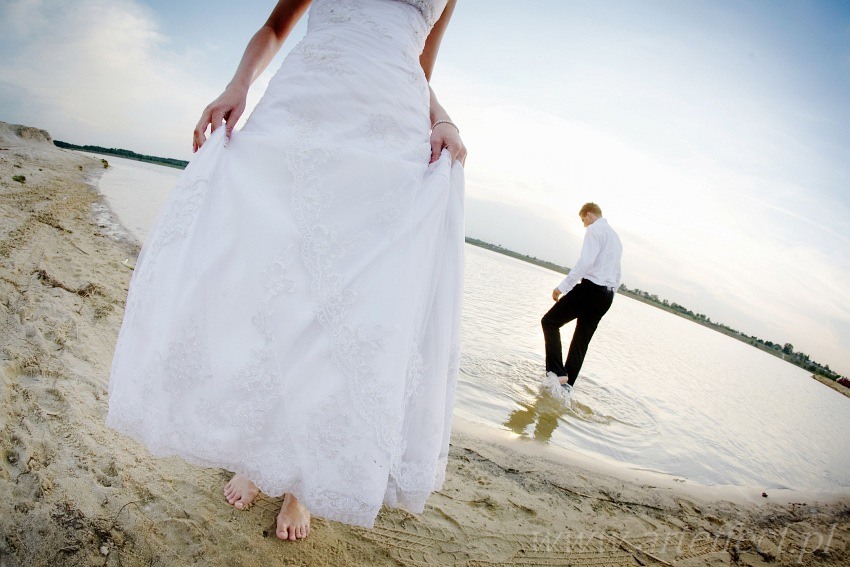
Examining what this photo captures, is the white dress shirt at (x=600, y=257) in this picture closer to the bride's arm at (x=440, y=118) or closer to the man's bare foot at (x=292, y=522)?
the bride's arm at (x=440, y=118)

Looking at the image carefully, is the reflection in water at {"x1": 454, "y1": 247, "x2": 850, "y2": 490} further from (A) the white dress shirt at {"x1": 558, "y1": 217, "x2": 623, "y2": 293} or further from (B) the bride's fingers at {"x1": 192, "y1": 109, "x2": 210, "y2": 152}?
(B) the bride's fingers at {"x1": 192, "y1": 109, "x2": 210, "y2": 152}

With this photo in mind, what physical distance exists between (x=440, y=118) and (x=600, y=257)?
360 cm

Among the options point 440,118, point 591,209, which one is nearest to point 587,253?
point 591,209

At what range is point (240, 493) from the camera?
1.59 metres

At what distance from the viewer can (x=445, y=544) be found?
1.73 m

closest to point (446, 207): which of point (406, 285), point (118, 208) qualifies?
point (406, 285)

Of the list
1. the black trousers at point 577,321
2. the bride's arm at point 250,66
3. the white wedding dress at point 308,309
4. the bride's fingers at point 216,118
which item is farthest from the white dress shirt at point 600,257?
the bride's fingers at point 216,118

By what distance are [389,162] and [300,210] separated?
12.4 inches

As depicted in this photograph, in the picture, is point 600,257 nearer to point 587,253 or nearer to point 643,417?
point 587,253

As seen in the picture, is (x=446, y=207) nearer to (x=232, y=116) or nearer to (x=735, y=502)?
(x=232, y=116)

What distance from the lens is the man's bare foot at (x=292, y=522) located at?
149cm

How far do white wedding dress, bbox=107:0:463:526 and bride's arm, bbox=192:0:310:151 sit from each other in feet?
0.27

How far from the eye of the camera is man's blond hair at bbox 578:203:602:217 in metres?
4.82

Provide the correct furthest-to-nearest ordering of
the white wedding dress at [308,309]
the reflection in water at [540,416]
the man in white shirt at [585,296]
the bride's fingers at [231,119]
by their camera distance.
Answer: the man in white shirt at [585,296] < the reflection in water at [540,416] < the bride's fingers at [231,119] < the white wedding dress at [308,309]
